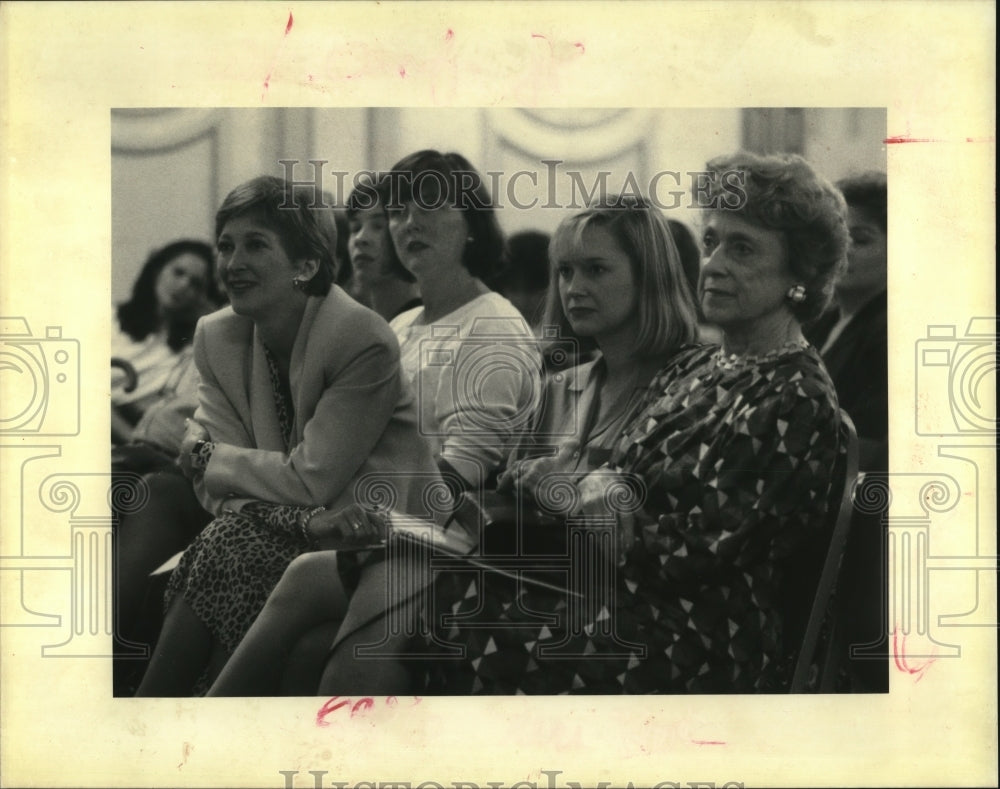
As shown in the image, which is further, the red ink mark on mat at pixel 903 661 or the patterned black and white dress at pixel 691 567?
the red ink mark on mat at pixel 903 661

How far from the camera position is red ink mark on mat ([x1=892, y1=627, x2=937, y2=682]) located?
3.46m

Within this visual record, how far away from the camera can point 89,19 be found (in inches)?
135

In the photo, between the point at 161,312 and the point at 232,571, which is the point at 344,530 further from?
the point at 161,312

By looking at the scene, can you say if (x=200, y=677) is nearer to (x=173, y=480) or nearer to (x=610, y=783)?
(x=173, y=480)

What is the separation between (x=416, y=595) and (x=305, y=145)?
134cm

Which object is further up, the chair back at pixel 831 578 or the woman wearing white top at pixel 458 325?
the woman wearing white top at pixel 458 325
